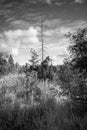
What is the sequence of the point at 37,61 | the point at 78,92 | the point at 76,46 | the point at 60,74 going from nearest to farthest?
the point at 78,92, the point at 76,46, the point at 60,74, the point at 37,61

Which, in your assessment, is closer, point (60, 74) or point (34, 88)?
point (60, 74)

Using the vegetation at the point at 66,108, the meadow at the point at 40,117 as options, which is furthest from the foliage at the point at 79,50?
the meadow at the point at 40,117

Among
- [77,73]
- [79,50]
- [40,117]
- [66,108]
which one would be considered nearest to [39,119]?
[40,117]

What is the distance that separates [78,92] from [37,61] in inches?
214

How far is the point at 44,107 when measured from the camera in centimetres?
379

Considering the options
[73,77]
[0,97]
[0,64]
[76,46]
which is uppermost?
[0,64]

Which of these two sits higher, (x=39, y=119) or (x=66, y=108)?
(x=66, y=108)

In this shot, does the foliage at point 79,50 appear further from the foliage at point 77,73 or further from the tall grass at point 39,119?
the tall grass at point 39,119

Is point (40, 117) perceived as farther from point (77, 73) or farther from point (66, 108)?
point (77, 73)

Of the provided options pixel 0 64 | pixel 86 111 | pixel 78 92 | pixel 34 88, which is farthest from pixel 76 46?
pixel 0 64

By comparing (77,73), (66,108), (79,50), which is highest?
(79,50)

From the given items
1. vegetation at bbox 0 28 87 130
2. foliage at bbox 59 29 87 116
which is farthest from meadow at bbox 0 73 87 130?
foliage at bbox 59 29 87 116

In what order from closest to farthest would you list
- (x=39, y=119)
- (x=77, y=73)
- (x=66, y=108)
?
(x=39, y=119) < (x=77, y=73) < (x=66, y=108)

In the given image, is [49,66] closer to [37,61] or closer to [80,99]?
[37,61]
